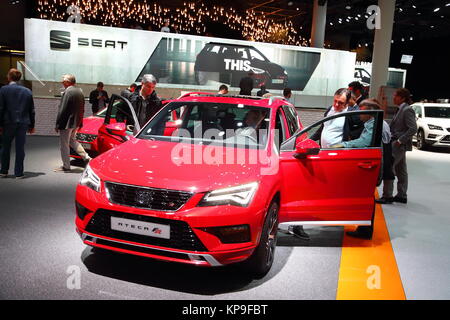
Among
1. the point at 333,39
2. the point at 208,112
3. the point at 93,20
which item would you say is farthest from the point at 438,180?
the point at 333,39

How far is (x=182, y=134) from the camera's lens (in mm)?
4508

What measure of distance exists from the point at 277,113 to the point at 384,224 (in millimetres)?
2424

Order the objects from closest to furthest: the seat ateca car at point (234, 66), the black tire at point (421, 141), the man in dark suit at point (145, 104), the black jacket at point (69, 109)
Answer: the man in dark suit at point (145, 104)
the black jacket at point (69, 109)
the black tire at point (421, 141)
the seat ateca car at point (234, 66)

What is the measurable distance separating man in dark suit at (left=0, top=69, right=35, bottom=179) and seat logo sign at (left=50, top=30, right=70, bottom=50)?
28.6ft

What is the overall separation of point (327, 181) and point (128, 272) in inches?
80.7

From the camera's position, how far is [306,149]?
4.16 m

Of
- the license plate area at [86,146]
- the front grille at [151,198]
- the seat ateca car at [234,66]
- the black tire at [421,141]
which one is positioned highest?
the seat ateca car at [234,66]

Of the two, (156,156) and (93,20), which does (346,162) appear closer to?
(156,156)

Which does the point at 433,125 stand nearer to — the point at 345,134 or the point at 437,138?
the point at 437,138

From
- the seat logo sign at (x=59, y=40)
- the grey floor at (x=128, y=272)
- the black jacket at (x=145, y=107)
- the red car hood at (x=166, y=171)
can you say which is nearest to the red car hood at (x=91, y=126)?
the black jacket at (x=145, y=107)

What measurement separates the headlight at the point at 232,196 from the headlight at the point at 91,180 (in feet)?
2.96

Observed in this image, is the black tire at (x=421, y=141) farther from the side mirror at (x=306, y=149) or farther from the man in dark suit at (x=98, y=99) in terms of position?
the side mirror at (x=306, y=149)

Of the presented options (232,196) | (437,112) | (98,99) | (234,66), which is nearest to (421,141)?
(437,112)

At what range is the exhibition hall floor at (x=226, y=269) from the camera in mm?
3492
